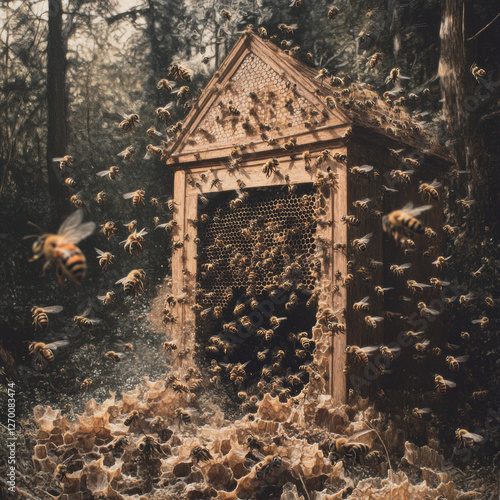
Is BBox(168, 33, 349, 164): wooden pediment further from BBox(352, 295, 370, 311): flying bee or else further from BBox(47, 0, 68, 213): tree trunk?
BBox(47, 0, 68, 213): tree trunk

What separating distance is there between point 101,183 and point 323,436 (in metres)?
3.90

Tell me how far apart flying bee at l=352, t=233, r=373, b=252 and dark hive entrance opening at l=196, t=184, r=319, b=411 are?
0.37 m

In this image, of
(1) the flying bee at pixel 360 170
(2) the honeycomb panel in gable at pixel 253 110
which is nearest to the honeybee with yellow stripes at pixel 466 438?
(1) the flying bee at pixel 360 170

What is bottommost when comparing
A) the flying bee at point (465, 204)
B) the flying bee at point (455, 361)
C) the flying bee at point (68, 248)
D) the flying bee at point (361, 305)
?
the flying bee at point (455, 361)

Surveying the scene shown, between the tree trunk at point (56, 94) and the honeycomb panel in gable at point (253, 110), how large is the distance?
1773 mm

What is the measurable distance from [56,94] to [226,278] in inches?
119

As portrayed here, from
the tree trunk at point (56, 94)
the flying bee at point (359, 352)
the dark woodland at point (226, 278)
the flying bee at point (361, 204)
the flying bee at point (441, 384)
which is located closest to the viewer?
the dark woodland at point (226, 278)

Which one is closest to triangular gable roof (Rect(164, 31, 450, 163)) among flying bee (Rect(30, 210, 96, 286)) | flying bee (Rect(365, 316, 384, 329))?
flying bee (Rect(365, 316, 384, 329))

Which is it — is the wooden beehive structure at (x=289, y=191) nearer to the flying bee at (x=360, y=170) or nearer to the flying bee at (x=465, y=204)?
the flying bee at (x=360, y=170)

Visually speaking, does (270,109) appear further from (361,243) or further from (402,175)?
(361,243)

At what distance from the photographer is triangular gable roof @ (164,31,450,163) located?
3934mm

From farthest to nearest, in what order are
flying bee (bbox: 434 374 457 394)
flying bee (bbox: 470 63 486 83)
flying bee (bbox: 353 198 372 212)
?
1. flying bee (bbox: 470 63 486 83)
2. flying bee (bbox: 434 374 457 394)
3. flying bee (bbox: 353 198 372 212)

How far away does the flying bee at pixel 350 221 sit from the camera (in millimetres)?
3680

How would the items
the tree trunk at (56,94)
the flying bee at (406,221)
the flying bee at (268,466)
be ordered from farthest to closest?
1. the tree trunk at (56,94)
2. the flying bee at (268,466)
3. the flying bee at (406,221)
